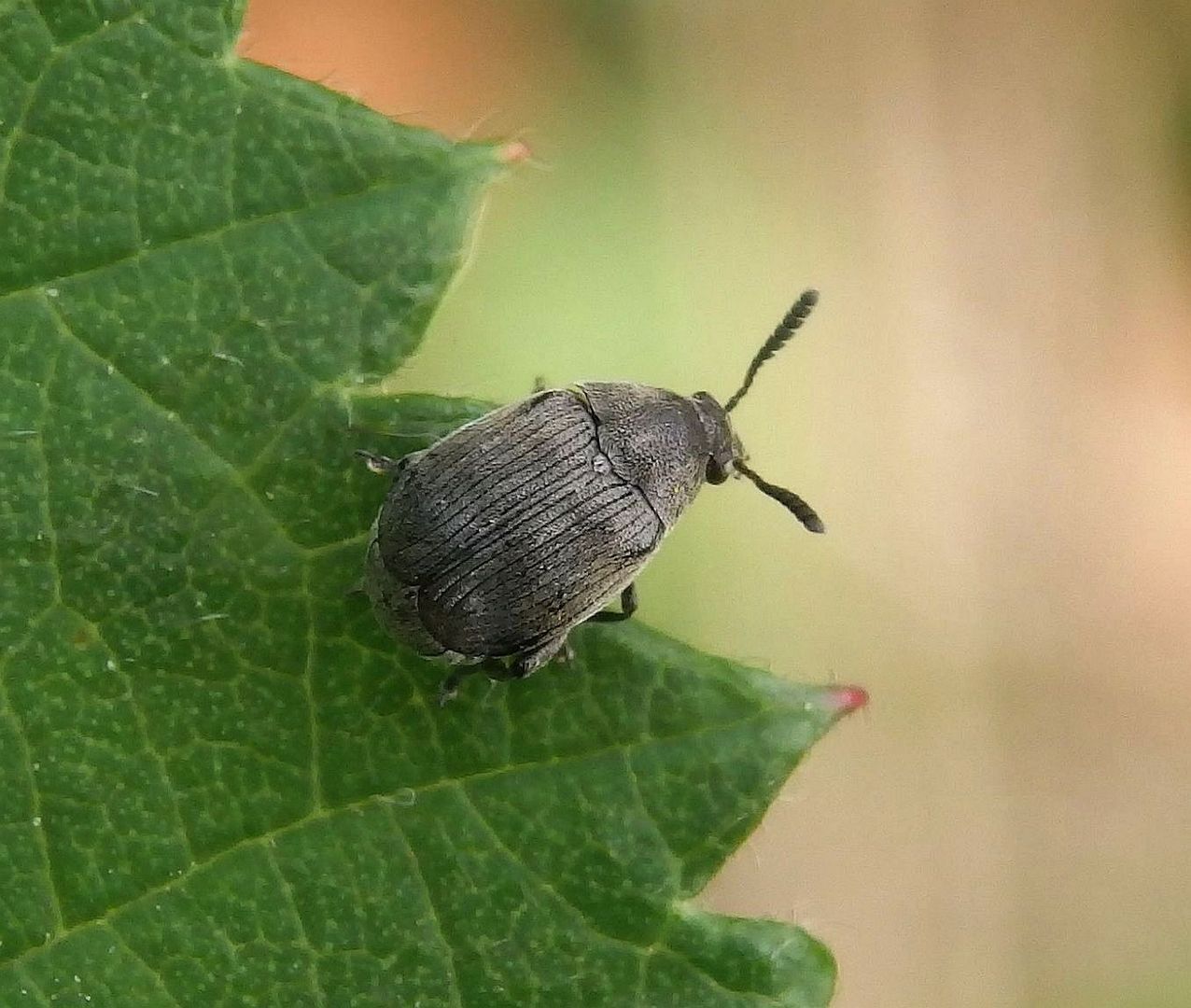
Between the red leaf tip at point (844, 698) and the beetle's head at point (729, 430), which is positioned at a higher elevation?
the beetle's head at point (729, 430)

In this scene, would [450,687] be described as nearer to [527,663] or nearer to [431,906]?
[527,663]

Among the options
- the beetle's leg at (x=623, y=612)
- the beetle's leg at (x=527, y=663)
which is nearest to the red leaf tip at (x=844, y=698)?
the beetle's leg at (x=623, y=612)

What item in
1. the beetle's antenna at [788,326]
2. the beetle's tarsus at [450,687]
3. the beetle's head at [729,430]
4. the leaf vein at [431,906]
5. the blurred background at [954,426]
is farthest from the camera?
the blurred background at [954,426]

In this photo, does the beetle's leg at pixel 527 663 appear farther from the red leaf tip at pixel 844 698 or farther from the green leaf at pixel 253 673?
the red leaf tip at pixel 844 698

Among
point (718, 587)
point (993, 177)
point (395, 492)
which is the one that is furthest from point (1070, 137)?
point (395, 492)

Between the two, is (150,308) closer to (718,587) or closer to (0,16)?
(0,16)
